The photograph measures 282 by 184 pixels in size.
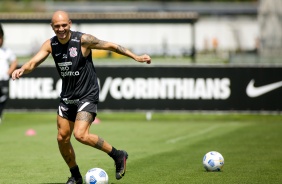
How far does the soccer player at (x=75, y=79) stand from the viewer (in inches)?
436

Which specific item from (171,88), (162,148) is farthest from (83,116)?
(171,88)

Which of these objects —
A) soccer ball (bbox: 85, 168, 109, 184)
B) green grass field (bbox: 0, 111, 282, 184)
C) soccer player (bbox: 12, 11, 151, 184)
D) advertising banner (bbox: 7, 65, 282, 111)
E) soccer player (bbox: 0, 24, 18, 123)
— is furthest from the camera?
advertising banner (bbox: 7, 65, 282, 111)

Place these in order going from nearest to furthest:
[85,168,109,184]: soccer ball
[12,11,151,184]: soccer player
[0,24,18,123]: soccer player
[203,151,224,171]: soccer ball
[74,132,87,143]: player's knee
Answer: [85,168,109,184]: soccer ball
[74,132,87,143]: player's knee
[12,11,151,184]: soccer player
[203,151,224,171]: soccer ball
[0,24,18,123]: soccer player

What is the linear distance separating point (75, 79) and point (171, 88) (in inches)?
517

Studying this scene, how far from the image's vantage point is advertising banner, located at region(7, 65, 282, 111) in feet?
78.4

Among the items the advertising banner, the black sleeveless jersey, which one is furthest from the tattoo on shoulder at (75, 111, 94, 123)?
the advertising banner

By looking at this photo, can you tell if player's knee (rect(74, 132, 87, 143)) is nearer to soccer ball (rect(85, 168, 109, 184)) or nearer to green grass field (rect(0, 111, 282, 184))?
soccer ball (rect(85, 168, 109, 184))

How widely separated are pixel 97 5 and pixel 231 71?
61.5 meters

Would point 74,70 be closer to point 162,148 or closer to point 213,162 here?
point 213,162

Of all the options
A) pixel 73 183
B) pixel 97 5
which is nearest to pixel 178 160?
pixel 73 183

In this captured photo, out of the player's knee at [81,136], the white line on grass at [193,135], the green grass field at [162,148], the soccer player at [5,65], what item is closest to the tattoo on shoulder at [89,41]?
the player's knee at [81,136]

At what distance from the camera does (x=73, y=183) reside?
447 inches

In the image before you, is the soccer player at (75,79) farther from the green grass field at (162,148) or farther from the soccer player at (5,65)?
the soccer player at (5,65)

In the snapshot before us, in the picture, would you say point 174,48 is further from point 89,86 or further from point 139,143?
point 89,86
